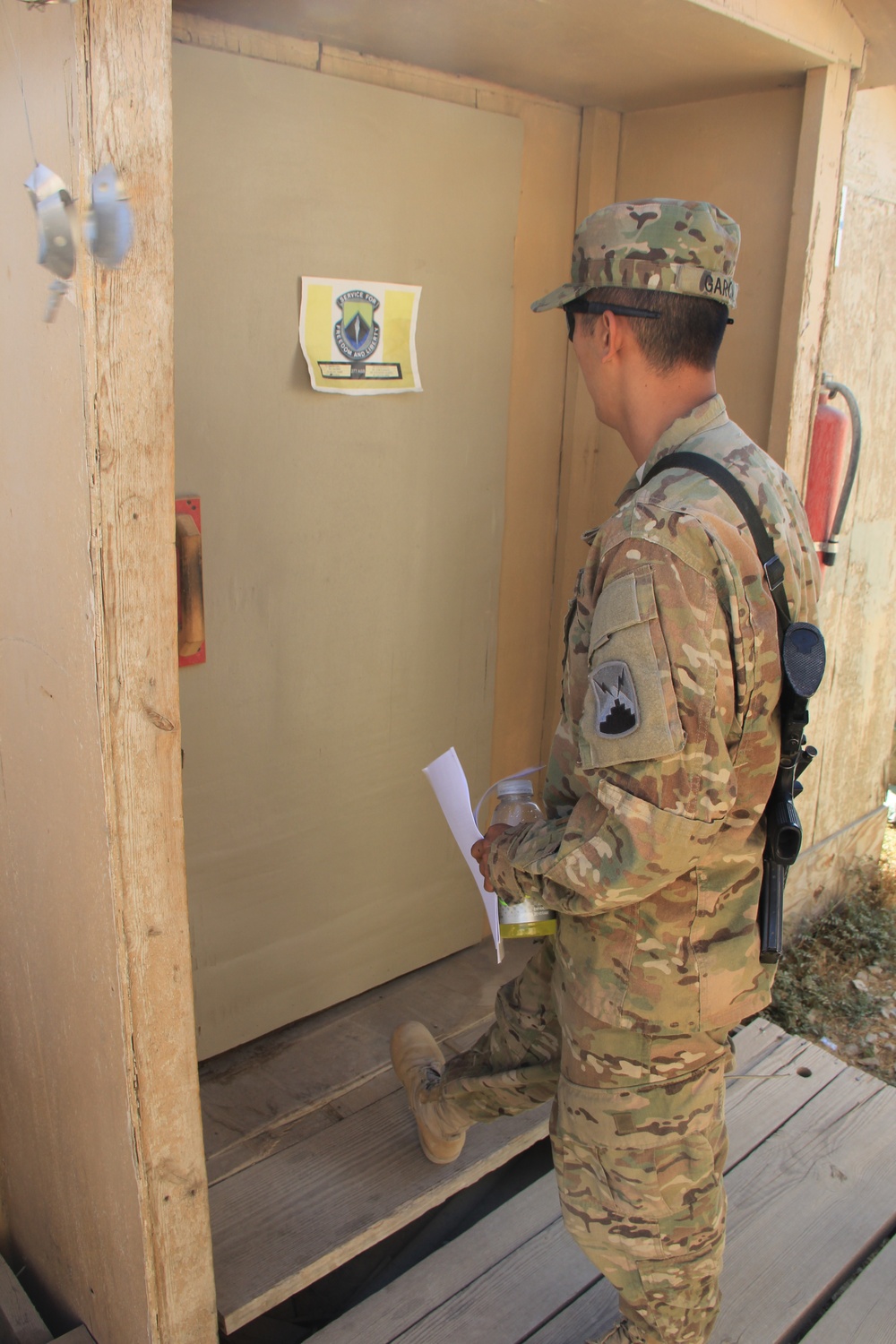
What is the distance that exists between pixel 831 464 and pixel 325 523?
1509mm

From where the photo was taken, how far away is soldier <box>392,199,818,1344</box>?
1541 mm

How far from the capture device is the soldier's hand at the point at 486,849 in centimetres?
185

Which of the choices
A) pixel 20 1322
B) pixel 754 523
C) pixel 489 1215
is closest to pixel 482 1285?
pixel 489 1215

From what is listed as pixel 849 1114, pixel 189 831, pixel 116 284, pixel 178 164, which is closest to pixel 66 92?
pixel 116 284

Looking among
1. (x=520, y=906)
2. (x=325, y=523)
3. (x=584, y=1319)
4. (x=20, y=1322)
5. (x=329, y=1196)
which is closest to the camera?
(x=520, y=906)

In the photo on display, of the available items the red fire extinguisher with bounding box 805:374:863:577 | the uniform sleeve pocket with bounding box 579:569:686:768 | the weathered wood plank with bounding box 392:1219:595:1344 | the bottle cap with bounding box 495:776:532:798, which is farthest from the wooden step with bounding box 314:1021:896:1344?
the red fire extinguisher with bounding box 805:374:863:577

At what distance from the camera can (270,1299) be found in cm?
203

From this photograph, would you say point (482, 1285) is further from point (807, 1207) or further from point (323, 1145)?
point (807, 1207)

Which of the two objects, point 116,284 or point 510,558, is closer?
point 116,284

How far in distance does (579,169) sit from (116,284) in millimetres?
2012

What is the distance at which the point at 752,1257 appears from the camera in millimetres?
2328

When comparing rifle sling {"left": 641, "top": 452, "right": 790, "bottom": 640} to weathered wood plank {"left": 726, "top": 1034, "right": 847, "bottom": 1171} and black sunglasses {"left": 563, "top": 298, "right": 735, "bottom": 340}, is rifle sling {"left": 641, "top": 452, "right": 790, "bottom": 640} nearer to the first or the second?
black sunglasses {"left": 563, "top": 298, "right": 735, "bottom": 340}

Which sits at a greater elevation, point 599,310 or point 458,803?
point 599,310

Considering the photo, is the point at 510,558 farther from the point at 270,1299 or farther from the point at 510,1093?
the point at 270,1299
